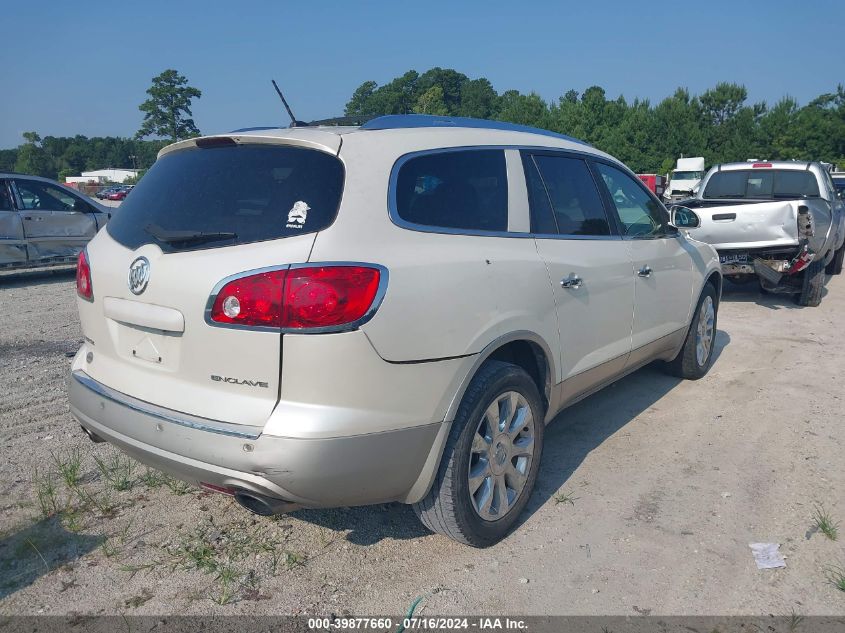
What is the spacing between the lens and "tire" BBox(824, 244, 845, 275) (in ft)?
38.0

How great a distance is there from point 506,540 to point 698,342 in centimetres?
304

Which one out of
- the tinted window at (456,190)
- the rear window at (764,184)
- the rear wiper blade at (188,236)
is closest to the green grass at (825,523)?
the tinted window at (456,190)

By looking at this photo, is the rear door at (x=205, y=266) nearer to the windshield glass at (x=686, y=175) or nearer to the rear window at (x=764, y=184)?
the rear window at (x=764, y=184)

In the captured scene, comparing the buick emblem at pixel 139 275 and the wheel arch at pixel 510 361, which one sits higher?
the buick emblem at pixel 139 275

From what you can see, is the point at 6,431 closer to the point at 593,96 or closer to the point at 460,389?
the point at 460,389

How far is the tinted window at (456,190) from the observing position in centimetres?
281

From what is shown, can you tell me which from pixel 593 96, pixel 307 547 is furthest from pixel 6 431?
pixel 593 96

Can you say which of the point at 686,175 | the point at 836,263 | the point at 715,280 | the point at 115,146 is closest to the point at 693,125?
the point at 686,175

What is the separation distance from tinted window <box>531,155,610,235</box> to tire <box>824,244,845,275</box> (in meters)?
9.44

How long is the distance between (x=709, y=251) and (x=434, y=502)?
3.75 metres

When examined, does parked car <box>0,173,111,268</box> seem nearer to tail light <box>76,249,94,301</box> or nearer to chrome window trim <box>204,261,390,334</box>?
tail light <box>76,249,94,301</box>

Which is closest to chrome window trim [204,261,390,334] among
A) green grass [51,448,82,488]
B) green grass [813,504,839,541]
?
green grass [51,448,82,488]

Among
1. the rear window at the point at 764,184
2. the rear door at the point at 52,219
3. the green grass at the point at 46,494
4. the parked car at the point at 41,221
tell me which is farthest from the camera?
the rear door at the point at 52,219

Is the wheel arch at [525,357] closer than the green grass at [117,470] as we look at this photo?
Yes
